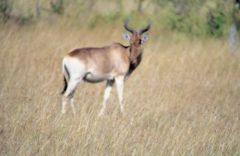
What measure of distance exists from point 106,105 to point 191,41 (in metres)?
6.98

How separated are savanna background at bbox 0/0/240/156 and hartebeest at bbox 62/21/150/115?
14.7 inches

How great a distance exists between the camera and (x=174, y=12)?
18.0 metres

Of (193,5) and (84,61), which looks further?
(193,5)

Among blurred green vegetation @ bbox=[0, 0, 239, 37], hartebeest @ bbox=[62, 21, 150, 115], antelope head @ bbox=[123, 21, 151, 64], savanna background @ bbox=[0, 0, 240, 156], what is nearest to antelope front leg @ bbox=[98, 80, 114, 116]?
hartebeest @ bbox=[62, 21, 150, 115]

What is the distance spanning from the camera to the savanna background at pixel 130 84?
738cm

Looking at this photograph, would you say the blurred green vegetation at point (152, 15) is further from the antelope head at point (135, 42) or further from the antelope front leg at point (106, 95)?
the antelope head at point (135, 42)

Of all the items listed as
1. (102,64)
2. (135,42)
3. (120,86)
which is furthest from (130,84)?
(102,64)

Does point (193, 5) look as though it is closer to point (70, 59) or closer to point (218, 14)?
point (218, 14)

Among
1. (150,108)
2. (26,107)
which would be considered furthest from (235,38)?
(26,107)

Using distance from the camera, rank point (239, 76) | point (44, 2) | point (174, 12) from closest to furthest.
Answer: point (239, 76) → point (174, 12) → point (44, 2)

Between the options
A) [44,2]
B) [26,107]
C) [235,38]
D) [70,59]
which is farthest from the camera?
[44,2]

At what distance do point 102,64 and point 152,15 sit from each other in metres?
10.1

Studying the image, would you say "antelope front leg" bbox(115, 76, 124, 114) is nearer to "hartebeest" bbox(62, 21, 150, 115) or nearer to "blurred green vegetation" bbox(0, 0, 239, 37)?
"hartebeest" bbox(62, 21, 150, 115)

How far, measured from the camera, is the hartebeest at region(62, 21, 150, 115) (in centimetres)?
938
